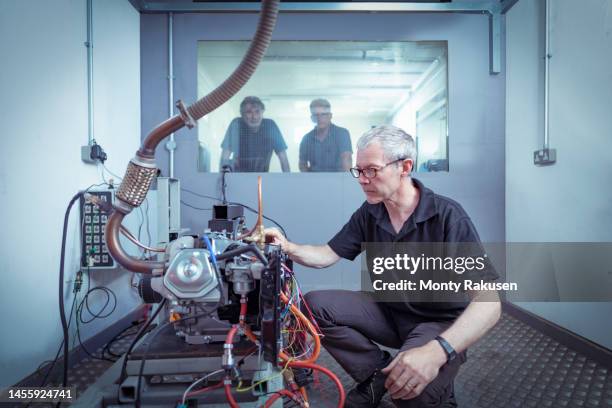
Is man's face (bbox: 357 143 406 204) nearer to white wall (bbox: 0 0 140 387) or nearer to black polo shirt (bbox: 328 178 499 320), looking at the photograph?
black polo shirt (bbox: 328 178 499 320)

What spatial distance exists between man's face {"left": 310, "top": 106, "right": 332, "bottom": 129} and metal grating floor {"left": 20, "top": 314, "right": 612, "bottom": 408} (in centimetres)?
163

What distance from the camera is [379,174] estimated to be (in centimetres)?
133

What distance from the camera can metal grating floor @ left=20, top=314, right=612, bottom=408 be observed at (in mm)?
1409

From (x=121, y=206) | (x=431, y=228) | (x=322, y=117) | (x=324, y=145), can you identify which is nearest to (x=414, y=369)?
(x=431, y=228)

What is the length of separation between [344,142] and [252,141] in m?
0.70

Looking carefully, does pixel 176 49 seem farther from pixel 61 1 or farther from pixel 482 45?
pixel 482 45

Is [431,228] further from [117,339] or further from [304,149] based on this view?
[117,339]

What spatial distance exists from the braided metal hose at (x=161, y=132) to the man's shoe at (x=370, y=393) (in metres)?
0.91

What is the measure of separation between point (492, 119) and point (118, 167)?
267cm

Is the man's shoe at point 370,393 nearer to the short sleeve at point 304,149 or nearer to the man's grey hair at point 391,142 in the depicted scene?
the man's grey hair at point 391,142

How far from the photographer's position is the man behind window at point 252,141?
270cm

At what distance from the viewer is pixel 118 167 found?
2.31m

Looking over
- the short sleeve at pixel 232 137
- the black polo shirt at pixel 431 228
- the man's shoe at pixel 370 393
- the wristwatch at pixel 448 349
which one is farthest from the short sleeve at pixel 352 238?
the short sleeve at pixel 232 137

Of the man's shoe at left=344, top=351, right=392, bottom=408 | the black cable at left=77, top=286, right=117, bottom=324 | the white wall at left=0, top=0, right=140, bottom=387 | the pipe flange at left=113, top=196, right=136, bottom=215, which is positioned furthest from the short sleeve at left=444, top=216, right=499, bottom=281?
the black cable at left=77, top=286, right=117, bottom=324
